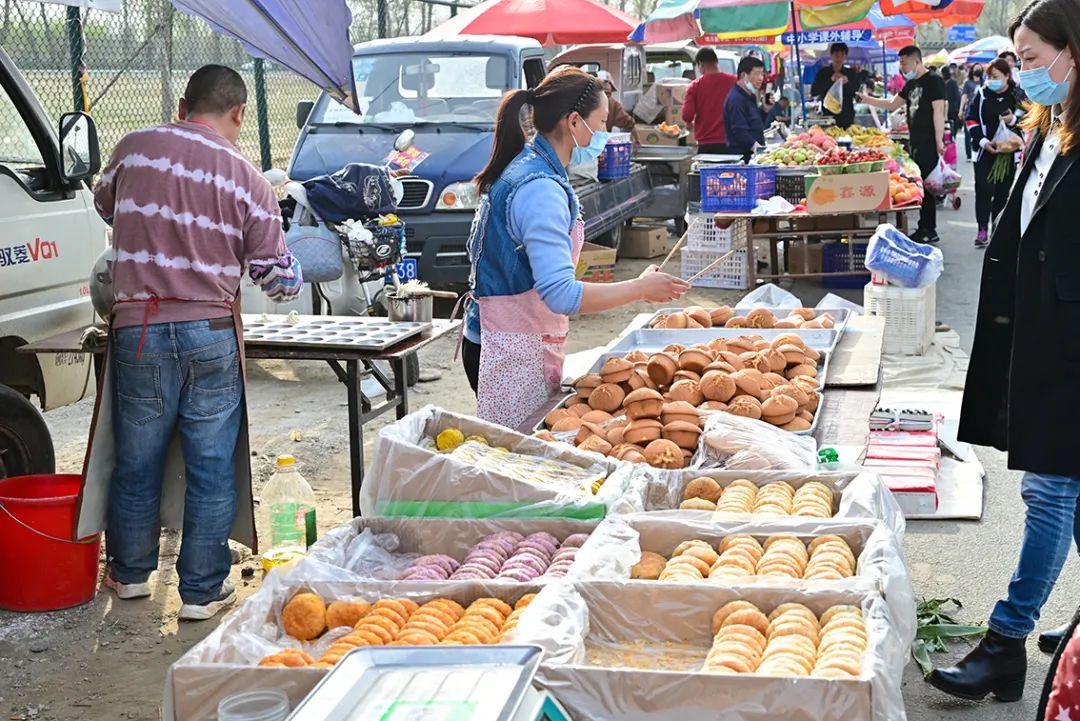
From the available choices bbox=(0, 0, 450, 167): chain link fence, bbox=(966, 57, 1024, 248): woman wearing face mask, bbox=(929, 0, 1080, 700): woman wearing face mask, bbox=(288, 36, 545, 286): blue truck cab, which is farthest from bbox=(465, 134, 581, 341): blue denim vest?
bbox=(966, 57, 1024, 248): woman wearing face mask

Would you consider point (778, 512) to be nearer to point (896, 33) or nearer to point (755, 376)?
point (755, 376)

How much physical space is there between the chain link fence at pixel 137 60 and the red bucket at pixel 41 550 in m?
1.92

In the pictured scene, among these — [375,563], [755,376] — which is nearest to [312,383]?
[755,376]

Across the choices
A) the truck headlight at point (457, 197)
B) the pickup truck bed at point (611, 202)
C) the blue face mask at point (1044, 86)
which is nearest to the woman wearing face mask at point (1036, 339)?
the blue face mask at point (1044, 86)

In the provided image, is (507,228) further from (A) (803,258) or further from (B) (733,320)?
(A) (803,258)

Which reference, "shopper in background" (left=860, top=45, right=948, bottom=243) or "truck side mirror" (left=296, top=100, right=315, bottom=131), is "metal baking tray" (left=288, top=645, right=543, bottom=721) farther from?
"shopper in background" (left=860, top=45, right=948, bottom=243)

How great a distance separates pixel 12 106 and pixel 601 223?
297 inches

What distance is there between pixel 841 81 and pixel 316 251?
43.4 ft

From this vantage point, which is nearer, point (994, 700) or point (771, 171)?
point (994, 700)

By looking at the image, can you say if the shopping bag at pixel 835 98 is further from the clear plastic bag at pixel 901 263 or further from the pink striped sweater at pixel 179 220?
the pink striped sweater at pixel 179 220

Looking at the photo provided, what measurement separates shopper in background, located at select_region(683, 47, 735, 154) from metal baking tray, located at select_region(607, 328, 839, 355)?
389 inches

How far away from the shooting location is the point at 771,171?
1240 cm

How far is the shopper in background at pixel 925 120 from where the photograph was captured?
46.6 ft

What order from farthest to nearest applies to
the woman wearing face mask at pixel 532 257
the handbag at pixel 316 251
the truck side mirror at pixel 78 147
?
the handbag at pixel 316 251 → the truck side mirror at pixel 78 147 → the woman wearing face mask at pixel 532 257
